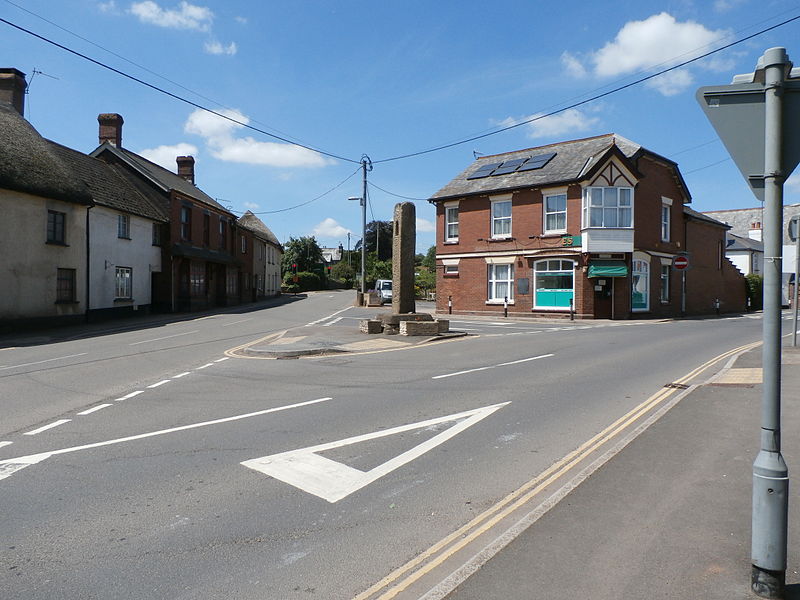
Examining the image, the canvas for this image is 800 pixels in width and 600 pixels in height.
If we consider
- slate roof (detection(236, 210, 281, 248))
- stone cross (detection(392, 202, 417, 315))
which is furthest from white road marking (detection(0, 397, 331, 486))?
slate roof (detection(236, 210, 281, 248))

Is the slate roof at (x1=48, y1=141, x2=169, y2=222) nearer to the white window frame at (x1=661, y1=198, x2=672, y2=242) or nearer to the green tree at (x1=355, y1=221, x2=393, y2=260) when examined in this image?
the white window frame at (x1=661, y1=198, x2=672, y2=242)

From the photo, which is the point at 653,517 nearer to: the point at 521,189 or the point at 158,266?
the point at 521,189

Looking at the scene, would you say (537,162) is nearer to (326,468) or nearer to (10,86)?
(10,86)

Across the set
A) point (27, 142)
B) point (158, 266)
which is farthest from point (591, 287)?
point (27, 142)

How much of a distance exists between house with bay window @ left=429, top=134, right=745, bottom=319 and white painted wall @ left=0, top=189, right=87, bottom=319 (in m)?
18.8

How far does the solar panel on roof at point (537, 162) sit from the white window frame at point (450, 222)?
4.50 m

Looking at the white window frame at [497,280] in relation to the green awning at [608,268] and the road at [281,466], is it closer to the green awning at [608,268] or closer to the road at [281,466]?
the green awning at [608,268]

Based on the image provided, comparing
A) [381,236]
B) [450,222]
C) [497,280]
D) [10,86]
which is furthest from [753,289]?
[381,236]

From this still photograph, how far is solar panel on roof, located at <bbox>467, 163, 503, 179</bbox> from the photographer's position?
3270 centimetres

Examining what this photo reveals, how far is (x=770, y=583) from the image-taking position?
2.96 m

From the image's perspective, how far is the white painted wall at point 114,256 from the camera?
26078mm

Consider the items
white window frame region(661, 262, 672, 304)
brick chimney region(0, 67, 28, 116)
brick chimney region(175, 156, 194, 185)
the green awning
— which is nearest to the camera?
brick chimney region(0, 67, 28, 116)

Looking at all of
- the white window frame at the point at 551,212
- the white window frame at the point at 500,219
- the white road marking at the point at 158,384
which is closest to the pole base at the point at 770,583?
the white road marking at the point at 158,384

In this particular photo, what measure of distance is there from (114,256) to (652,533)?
1138 inches
